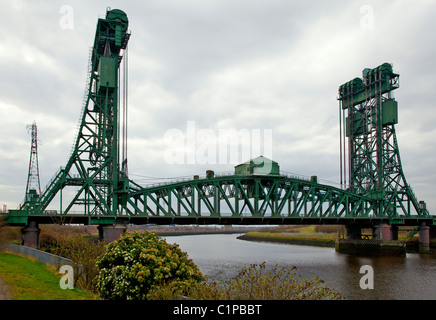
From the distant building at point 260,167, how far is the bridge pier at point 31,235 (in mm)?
38970

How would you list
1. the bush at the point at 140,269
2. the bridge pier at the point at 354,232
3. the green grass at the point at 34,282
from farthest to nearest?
the bridge pier at the point at 354,232 → the green grass at the point at 34,282 → the bush at the point at 140,269

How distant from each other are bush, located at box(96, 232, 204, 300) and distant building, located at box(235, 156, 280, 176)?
182 feet

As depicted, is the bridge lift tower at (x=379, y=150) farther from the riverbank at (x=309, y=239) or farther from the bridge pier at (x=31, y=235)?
the bridge pier at (x=31, y=235)

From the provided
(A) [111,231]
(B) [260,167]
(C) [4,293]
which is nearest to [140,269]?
(C) [4,293]

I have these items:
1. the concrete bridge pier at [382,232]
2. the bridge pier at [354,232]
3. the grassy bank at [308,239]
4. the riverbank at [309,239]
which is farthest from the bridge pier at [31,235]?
the grassy bank at [308,239]

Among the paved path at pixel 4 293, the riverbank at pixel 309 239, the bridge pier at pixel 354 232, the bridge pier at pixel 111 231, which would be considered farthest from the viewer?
the riverbank at pixel 309 239

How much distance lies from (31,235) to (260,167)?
42.7 m

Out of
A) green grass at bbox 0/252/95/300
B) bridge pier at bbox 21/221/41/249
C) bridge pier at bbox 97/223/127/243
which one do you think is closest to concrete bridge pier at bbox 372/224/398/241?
bridge pier at bbox 97/223/127/243

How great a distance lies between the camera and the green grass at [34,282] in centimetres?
2111

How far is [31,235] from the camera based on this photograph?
2249 inches

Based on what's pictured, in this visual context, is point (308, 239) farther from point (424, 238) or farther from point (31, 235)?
point (31, 235)

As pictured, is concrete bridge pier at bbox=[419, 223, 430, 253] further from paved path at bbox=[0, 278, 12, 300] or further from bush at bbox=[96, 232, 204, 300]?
paved path at bbox=[0, 278, 12, 300]

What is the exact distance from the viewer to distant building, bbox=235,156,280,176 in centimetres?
7781
